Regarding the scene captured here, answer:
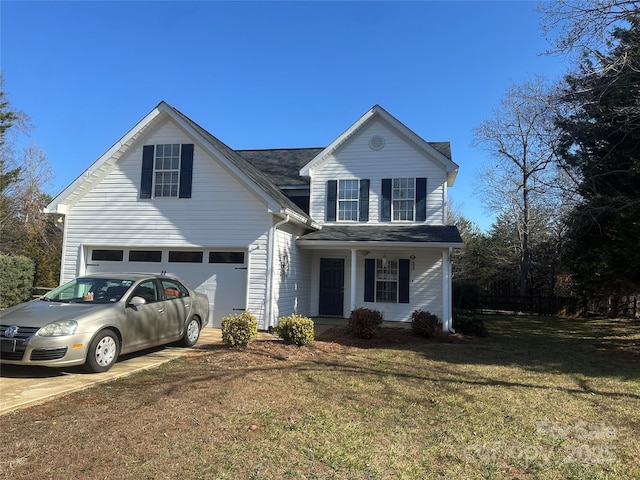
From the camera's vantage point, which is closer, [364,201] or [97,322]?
[97,322]

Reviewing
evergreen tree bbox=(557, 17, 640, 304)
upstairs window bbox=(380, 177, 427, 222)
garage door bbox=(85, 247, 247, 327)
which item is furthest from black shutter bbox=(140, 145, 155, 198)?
evergreen tree bbox=(557, 17, 640, 304)

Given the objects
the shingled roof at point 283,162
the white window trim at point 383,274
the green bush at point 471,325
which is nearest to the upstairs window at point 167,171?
the shingled roof at point 283,162

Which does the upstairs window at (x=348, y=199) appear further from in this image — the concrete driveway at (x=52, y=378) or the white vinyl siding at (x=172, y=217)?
the concrete driveway at (x=52, y=378)

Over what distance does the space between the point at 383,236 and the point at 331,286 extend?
2.86 metres

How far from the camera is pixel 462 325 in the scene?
12805 mm

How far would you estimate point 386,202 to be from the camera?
1473 centimetres

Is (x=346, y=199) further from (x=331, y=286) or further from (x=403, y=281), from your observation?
(x=403, y=281)

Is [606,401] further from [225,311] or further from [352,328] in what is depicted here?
[225,311]

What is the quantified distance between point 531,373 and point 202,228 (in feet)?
29.1

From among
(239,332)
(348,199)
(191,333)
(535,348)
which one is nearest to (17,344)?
(191,333)

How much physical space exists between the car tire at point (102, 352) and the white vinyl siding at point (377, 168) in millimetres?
9296

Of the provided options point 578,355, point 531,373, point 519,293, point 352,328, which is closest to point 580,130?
point 578,355

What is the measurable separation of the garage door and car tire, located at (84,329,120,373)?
5144 millimetres

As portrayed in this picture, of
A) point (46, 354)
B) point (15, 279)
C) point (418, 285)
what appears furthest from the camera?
point (15, 279)
